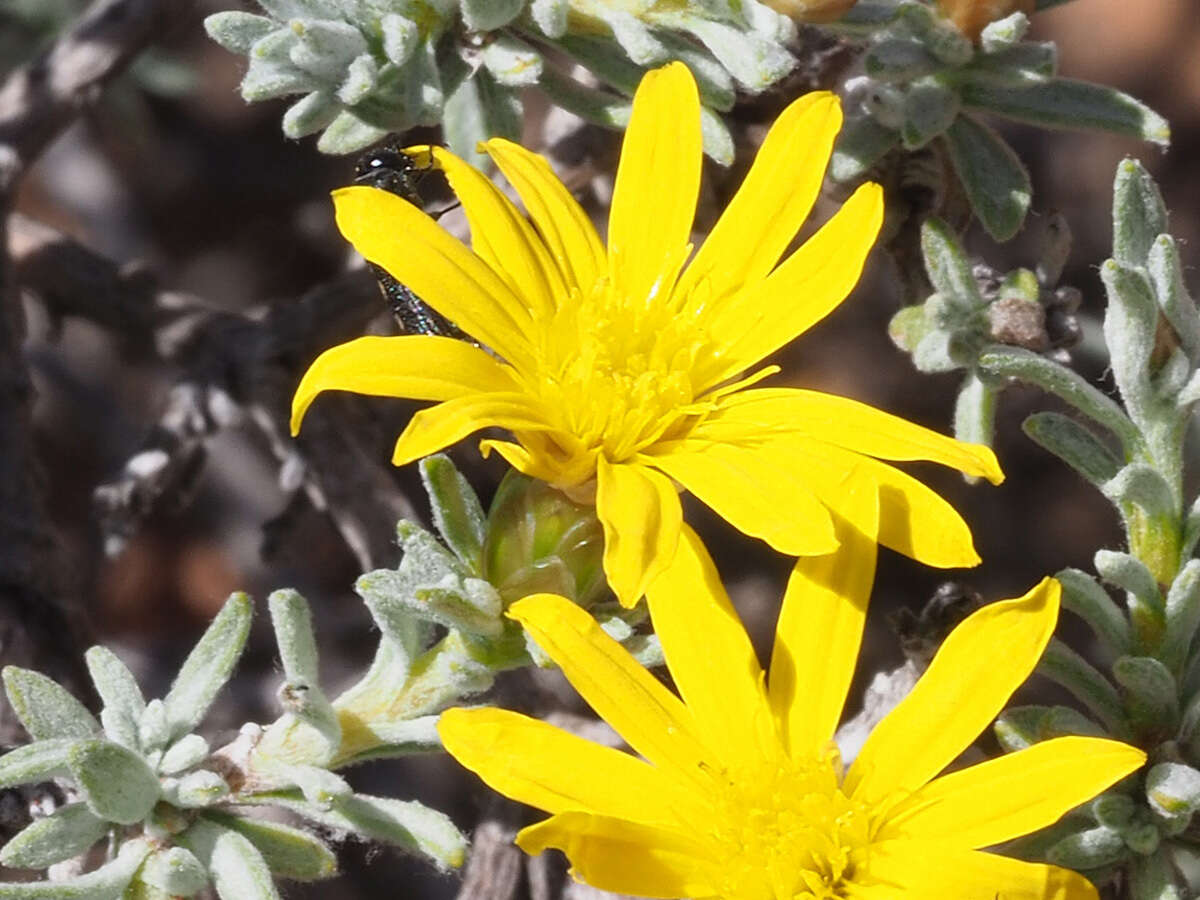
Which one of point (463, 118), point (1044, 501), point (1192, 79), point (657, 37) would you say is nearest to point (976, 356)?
point (657, 37)

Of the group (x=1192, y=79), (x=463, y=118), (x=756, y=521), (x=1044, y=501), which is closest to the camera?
(x=756, y=521)

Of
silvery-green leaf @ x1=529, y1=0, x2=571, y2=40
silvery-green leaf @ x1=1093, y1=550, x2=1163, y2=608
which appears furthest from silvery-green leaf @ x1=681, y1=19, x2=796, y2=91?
silvery-green leaf @ x1=1093, y1=550, x2=1163, y2=608

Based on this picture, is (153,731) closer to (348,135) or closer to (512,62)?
(348,135)

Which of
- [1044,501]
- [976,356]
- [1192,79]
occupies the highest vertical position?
[976,356]

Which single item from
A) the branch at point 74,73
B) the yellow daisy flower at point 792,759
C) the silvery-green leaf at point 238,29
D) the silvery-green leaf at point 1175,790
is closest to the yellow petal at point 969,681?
the yellow daisy flower at point 792,759

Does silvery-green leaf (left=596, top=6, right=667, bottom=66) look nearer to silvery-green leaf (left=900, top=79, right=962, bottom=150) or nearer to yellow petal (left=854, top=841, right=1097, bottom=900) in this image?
silvery-green leaf (left=900, top=79, right=962, bottom=150)

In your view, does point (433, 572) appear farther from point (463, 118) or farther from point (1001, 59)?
point (1001, 59)

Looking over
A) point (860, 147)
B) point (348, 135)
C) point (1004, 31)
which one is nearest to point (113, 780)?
point (348, 135)
